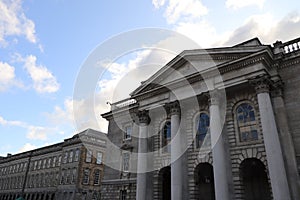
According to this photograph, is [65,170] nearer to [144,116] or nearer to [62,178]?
[62,178]

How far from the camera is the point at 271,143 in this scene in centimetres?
1536

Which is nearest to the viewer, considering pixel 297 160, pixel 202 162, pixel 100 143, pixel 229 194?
pixel 297 160

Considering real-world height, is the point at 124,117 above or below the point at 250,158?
above

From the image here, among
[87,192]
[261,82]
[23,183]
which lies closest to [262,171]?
[261,82]

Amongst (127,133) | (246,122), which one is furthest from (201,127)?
(127,133)

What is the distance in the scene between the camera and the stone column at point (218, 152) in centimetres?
1634

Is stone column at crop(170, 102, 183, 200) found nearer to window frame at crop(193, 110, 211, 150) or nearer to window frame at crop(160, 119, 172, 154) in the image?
window frame at crop(193, 110, 211, 150)

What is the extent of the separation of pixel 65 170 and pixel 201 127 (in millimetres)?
32613

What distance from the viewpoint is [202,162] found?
19.9 m

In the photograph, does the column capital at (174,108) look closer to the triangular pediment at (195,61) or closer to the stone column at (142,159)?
the triangular pediment at (195,61)

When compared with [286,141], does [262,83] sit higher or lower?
higher

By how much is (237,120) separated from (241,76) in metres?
3.39

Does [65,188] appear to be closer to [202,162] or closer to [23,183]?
[23,183]

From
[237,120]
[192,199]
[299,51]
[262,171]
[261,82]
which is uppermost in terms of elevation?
[299,51]
